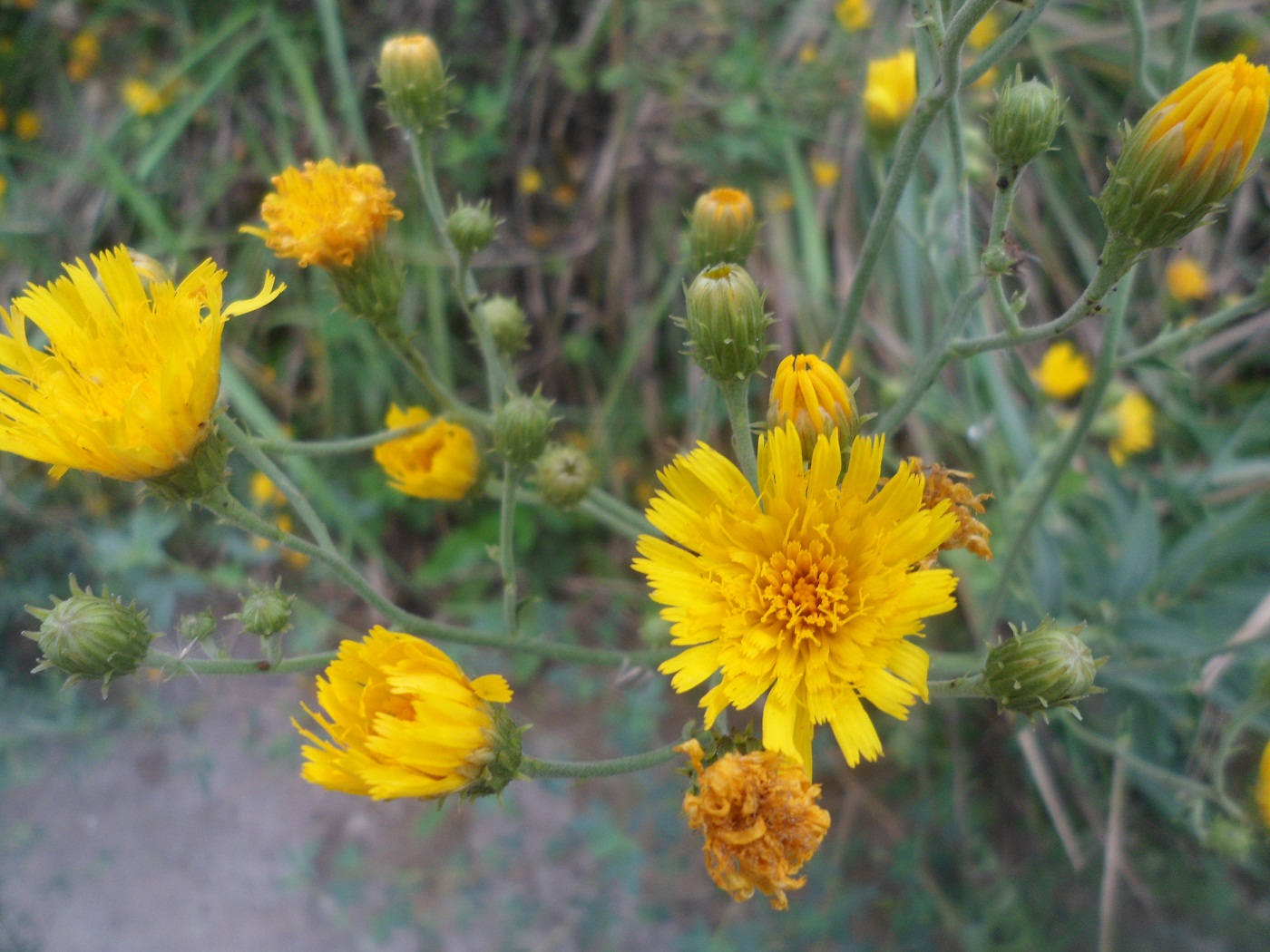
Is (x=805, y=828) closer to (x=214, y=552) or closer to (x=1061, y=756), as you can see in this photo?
(x=1061, y=756)

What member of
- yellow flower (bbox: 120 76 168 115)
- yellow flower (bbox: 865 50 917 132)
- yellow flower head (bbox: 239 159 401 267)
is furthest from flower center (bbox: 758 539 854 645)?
yellow flower (bbox: 120 76 168 115)

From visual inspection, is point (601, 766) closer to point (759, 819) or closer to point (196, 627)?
point (759, 819)

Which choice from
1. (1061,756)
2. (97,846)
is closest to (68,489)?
(97,846)

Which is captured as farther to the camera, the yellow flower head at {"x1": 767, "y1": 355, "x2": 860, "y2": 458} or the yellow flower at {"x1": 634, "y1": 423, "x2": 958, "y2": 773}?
the yellow flower head at {"x1": 767, "y1": 355, "x2": 860, "y2": 458}

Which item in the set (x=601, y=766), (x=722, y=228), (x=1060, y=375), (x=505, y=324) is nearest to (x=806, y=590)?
(x=601, y=766)

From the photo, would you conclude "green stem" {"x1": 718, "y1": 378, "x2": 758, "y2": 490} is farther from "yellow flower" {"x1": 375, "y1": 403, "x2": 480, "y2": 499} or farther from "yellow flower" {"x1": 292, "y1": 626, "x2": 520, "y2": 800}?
"yellow flower" {"x1": 375, "y1": 403, "x2": 480, "y2": 499}

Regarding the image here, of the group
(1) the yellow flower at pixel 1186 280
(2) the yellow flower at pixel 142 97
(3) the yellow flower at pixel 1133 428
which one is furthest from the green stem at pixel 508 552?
(2) the yellow flower at pixel 142 97
